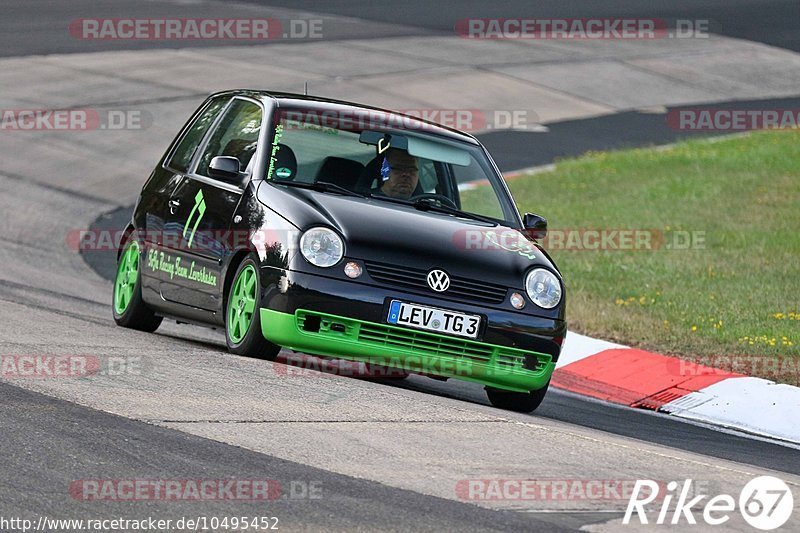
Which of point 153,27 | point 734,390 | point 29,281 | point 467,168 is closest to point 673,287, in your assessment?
point 734,390

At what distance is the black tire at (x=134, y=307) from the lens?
10.6m

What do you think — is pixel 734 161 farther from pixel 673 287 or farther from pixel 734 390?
pixel 734 390

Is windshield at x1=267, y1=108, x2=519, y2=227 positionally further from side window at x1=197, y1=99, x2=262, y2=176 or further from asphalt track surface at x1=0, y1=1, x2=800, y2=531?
asphalt track surface at x1=0, y1=1, x2=800, y2=531

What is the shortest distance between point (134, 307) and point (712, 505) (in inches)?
208

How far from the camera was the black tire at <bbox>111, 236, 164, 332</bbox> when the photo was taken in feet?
34.8

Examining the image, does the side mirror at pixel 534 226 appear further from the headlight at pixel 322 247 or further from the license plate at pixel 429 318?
the headlight at pixel 322 247

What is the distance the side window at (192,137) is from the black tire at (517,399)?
2647 millimetres

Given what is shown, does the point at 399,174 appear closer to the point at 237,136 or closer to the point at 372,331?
the point at 237,136

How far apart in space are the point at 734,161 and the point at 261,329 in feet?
46.4
